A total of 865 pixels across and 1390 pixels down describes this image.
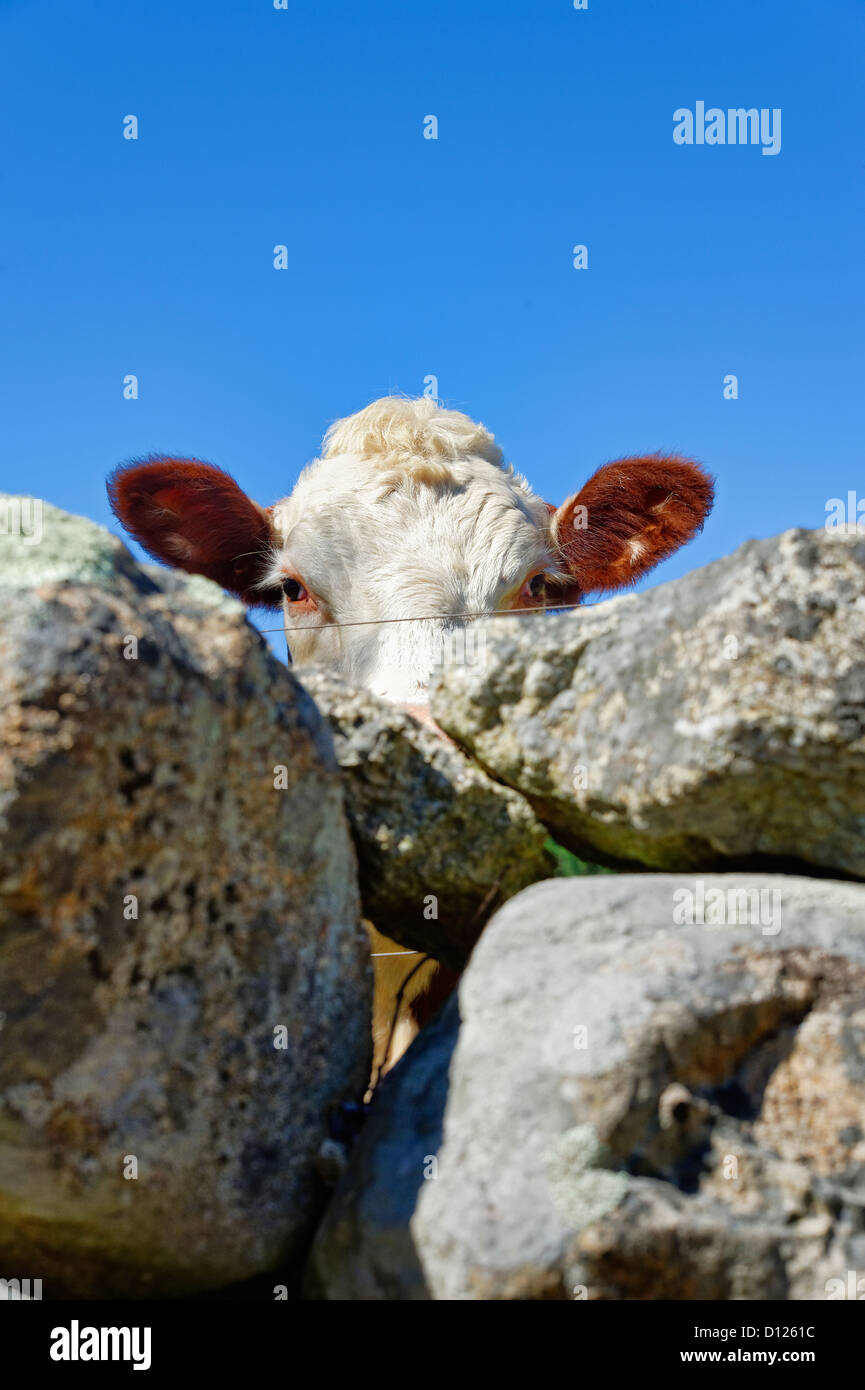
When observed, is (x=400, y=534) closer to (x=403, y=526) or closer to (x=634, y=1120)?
(x=403, y=526)

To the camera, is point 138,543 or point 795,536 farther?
point 138,543

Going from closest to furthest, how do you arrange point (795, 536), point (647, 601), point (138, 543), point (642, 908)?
point (642, 908), point (795, 536), point (647, 601), point (138, 543)

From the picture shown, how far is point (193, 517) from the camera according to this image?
18.0ft

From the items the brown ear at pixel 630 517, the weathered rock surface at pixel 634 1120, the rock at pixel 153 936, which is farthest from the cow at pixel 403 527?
the weathered rock surface at pixel 634 1120

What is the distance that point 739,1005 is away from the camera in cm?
161

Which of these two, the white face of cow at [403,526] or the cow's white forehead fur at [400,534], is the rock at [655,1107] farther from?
the white face of cow at [403,526]

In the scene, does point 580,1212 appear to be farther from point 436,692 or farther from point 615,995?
point 436,692

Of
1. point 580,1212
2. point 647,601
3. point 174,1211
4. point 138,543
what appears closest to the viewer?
point 580,1212

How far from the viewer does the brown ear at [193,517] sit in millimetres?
5367

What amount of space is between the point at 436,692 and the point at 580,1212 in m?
1.13

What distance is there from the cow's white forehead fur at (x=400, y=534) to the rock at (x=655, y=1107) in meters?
2.28

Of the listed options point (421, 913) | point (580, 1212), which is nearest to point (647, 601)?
point (421, 913)

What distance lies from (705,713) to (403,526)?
10.9 feet

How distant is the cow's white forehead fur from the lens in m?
4.54
